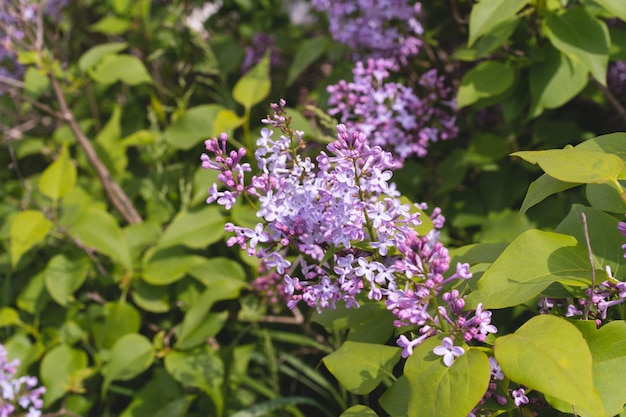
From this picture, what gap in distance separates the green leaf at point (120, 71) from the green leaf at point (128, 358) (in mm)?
1084

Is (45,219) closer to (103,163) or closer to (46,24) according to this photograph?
(103,163)

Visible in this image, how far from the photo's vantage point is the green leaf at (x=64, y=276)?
260cm

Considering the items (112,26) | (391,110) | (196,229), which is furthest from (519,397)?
(112,26)

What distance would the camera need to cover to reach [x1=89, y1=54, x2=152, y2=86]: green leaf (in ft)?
9.64

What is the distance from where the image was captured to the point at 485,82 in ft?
7.18

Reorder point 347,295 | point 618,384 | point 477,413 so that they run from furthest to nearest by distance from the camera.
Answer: point 347,295 → point 477,413 → point 618,384

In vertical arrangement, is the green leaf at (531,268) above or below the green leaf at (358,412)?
above

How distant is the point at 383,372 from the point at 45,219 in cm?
168

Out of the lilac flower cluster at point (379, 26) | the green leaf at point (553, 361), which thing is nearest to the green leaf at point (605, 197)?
the green leaf at point (553, 361)

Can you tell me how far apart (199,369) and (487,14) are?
4.73 ft

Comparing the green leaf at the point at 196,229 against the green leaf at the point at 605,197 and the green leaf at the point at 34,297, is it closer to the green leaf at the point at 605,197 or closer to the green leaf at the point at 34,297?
the green leaf at the point at 34,297

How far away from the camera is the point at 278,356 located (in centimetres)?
285

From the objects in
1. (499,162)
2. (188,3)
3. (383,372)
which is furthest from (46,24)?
(383,372)

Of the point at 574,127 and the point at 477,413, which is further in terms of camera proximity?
the point at 574,127
